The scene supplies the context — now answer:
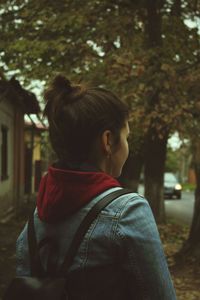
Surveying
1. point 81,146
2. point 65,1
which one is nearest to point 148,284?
point 81,146

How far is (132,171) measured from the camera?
56.5 ft

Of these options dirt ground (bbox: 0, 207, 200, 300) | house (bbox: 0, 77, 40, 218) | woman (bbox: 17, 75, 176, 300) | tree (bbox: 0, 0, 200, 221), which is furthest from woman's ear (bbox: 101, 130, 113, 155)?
house (bbox: 0, 77, 40, 218)

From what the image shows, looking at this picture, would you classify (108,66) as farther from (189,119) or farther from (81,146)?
(81,146)

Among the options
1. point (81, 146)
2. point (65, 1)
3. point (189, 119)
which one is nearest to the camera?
point (81, 146)

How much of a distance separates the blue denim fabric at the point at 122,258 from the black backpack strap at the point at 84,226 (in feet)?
0.04

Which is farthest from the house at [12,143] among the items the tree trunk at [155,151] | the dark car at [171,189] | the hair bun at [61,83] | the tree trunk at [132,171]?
the dark car at [171,189]

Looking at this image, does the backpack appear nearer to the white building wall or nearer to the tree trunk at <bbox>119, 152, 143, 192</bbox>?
the white building wall

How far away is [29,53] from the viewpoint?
13.3m

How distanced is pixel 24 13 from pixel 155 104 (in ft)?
13.7

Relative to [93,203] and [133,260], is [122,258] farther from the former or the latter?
[93,203]

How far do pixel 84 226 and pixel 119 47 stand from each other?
11831 millimetres

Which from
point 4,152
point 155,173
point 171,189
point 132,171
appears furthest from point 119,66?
point 171,189

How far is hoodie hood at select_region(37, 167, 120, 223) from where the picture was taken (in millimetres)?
1683

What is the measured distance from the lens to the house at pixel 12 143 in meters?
14.3
